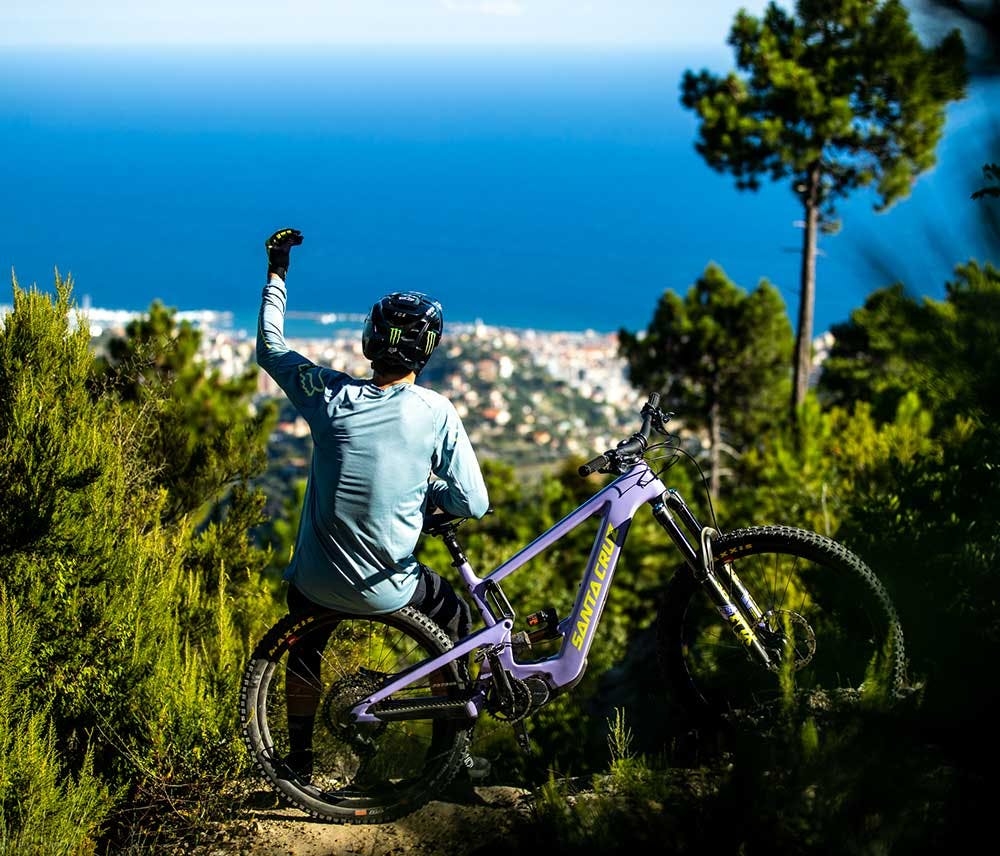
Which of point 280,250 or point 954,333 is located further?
point 280,250

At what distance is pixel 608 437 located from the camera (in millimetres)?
50562

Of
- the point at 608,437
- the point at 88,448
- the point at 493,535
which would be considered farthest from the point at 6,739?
the point at 608,437

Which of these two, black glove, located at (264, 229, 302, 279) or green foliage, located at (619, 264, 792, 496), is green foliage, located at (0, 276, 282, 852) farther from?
green foliage, located at (619, 264, 792, 496)

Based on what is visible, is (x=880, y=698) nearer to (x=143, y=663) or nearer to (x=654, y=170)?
(x=143, y=663)

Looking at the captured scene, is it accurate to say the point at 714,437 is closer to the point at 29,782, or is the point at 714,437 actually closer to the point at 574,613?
the point at 574,613

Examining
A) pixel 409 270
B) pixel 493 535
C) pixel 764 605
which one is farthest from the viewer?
pixel 409 270

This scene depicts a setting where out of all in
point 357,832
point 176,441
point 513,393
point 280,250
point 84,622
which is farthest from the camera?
point 513,393

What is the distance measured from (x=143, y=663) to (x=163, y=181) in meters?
164

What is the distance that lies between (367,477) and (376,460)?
6 centimetres

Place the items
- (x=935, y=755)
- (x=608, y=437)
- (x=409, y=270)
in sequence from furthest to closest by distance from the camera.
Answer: (x=409, y=270), (x=608, y=437), (x=935, y=755)

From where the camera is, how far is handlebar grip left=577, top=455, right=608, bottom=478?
3309mm

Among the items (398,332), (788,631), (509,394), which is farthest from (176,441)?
(509,394)

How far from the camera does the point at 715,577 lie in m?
3.62

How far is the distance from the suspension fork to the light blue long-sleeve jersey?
650 mm
